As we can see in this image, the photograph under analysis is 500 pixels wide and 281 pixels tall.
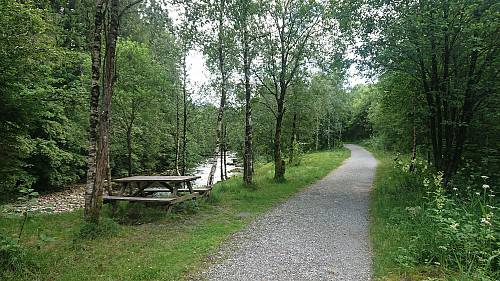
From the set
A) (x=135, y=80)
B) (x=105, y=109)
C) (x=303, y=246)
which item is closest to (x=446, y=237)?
(x=303, y=246)

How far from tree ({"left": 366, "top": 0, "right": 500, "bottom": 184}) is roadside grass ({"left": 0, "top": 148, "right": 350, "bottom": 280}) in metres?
6.04

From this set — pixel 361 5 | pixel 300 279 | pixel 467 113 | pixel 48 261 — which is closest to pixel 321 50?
pixel 361 5

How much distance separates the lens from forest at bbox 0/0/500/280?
5445mm

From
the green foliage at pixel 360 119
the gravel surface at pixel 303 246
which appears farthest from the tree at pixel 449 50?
the green foliage at pixel 360 119

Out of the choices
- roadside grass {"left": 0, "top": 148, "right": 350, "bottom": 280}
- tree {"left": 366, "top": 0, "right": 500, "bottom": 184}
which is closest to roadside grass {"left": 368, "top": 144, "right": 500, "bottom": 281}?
roadside grass {"left": 0, "top": 148, "right": 350, "bottom": 280}

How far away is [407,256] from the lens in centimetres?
376

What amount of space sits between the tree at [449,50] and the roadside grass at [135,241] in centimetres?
604

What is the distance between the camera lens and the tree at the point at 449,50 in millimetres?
5992

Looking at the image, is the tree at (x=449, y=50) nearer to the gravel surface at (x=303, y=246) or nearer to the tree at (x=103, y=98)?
the gravel surface at (x=303, y=246)

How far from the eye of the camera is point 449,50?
21.8ft

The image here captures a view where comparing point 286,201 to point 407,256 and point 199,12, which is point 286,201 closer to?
point 407,256

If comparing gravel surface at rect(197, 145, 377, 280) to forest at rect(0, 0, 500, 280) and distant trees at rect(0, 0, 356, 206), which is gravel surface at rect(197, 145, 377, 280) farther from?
distant trees at rect(0, 0, 356, 206)

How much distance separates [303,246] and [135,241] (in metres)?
3.33

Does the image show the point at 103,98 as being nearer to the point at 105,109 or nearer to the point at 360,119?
the point at 105,109
